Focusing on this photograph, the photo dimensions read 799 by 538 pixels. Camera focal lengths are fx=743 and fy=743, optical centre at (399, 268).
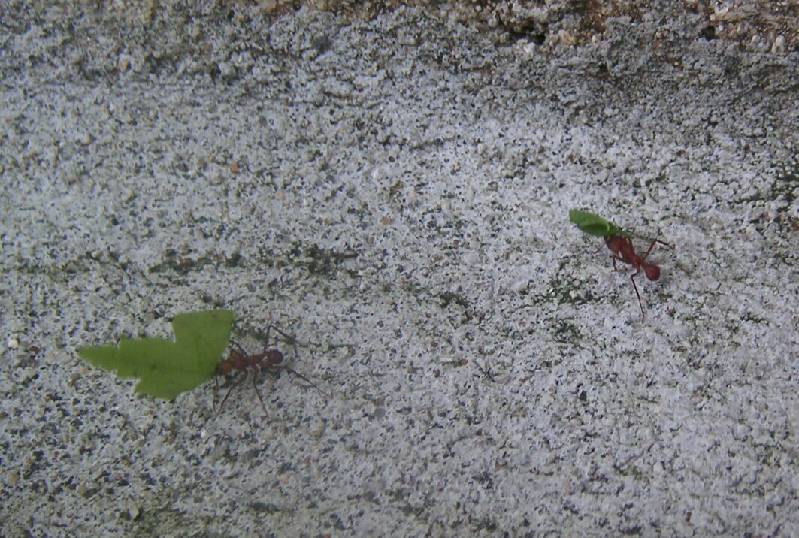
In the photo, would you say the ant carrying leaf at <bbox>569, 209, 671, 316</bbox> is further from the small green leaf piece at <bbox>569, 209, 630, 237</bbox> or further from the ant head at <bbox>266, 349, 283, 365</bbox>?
the ant head at <bbox>266, 349, 283, 365</bbox>

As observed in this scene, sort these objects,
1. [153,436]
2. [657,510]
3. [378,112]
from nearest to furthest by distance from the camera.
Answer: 1. [657,510]
2. [153,436]
3. [378,112]

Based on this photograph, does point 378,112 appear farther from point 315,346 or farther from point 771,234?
point 771,234

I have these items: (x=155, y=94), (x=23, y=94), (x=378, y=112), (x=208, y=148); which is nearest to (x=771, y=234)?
(x=378, y=112)

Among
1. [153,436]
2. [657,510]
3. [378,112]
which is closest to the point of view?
[657,510]

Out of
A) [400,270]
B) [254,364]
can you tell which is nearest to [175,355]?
[254,364]

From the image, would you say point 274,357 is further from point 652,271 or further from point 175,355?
point 652,271

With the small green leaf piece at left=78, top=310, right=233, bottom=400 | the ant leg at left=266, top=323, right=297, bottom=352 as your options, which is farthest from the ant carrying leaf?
the small green leaf piece at left=78, top=310, right=233, bottom=400

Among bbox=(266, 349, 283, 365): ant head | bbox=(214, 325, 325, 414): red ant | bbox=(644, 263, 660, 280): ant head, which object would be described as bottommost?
bbox=(214, 325, 325, 414): red ant
